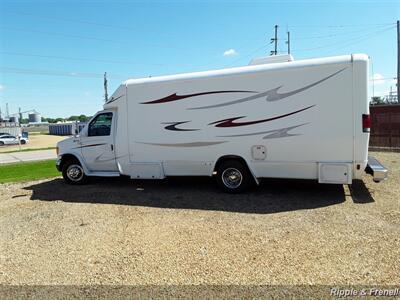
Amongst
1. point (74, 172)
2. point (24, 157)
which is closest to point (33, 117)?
point (24, 157)

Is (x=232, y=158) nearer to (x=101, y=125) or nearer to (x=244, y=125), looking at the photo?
(x=244, y=125)

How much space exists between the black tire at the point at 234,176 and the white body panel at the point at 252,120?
22 centimetres

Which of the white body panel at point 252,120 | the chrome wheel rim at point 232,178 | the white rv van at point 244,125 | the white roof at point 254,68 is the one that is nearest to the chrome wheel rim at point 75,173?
the white rv van at point 244,125

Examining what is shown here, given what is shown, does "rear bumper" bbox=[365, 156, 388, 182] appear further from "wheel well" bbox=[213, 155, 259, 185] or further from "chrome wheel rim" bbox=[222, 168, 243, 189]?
"chrome wheel rim" bbox=[222, 168, 243, 189]

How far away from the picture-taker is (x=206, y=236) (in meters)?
5.37

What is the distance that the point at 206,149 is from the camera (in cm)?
798

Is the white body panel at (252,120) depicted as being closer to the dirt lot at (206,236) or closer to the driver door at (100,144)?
the driver door at (100,144)

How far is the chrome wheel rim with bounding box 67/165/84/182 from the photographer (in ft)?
32.0

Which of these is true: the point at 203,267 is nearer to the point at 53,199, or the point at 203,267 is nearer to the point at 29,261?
the point at 29,261

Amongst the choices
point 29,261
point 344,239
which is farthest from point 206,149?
point 29,261

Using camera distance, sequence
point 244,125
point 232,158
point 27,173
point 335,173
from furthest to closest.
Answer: point 27,173, point 232,158, point 244,125, point 335,173

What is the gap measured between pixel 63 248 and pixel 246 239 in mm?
2667

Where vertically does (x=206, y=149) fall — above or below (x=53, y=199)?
above

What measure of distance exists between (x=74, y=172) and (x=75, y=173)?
39mm
